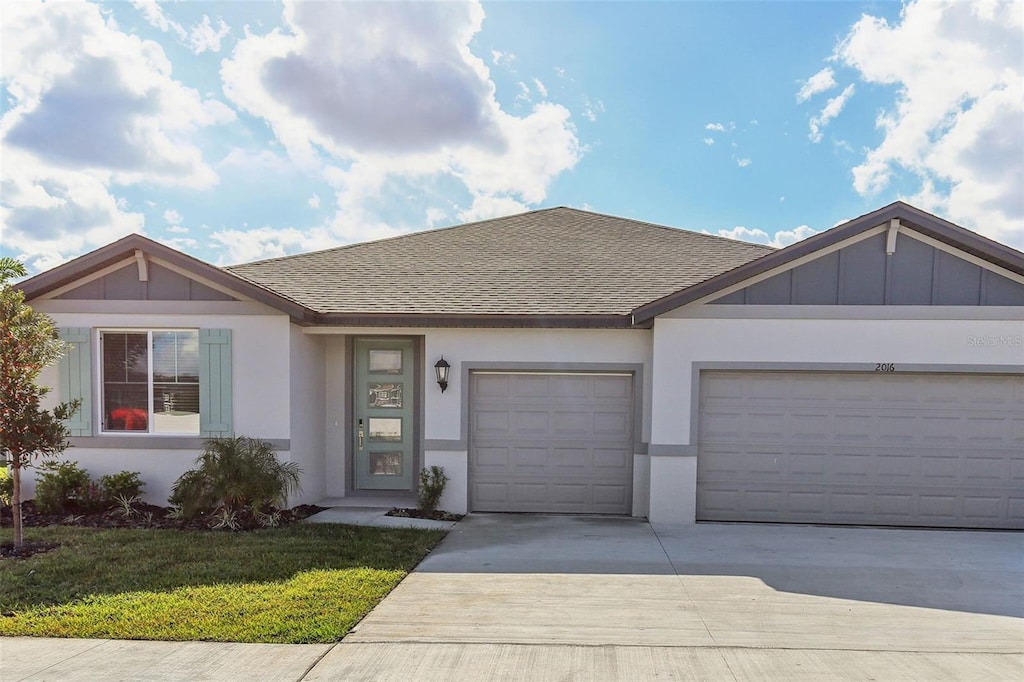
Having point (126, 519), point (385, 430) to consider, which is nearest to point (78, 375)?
point (126, 519)

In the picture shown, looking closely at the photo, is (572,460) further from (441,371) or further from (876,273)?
(876,273)

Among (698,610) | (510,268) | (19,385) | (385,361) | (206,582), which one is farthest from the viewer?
(510,268)

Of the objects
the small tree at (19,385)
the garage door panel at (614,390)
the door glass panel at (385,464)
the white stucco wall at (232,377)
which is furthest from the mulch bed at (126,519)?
the garage door panel at (614,390)

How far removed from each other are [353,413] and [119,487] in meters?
3.36

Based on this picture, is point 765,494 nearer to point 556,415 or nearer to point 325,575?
point 556,415

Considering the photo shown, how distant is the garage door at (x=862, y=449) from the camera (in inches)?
313

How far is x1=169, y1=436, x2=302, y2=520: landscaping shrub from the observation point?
295 inches

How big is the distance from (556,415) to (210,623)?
533 cm

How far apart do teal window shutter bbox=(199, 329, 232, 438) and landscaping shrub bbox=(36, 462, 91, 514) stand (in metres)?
1.68

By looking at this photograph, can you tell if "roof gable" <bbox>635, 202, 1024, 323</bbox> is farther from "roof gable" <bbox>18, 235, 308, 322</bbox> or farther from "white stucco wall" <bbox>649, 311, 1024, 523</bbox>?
"roof gable" <bbox>18, 235, 308, 322</bbox>

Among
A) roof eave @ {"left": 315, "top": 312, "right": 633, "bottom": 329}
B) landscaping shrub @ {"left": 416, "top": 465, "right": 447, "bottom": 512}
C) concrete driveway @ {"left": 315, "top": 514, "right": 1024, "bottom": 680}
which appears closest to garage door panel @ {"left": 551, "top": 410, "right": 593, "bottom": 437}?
roof eave @ {"left": 315, "top": 312, "right": 633, "bottom": 329}

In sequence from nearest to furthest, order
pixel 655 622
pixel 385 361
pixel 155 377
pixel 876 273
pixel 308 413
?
pixel 655 622, pixel 876 273, pixel 155 377, pixel 308 413, pixel 385 361

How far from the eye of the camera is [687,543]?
23.4 ft

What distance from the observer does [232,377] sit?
8375 millimetres
